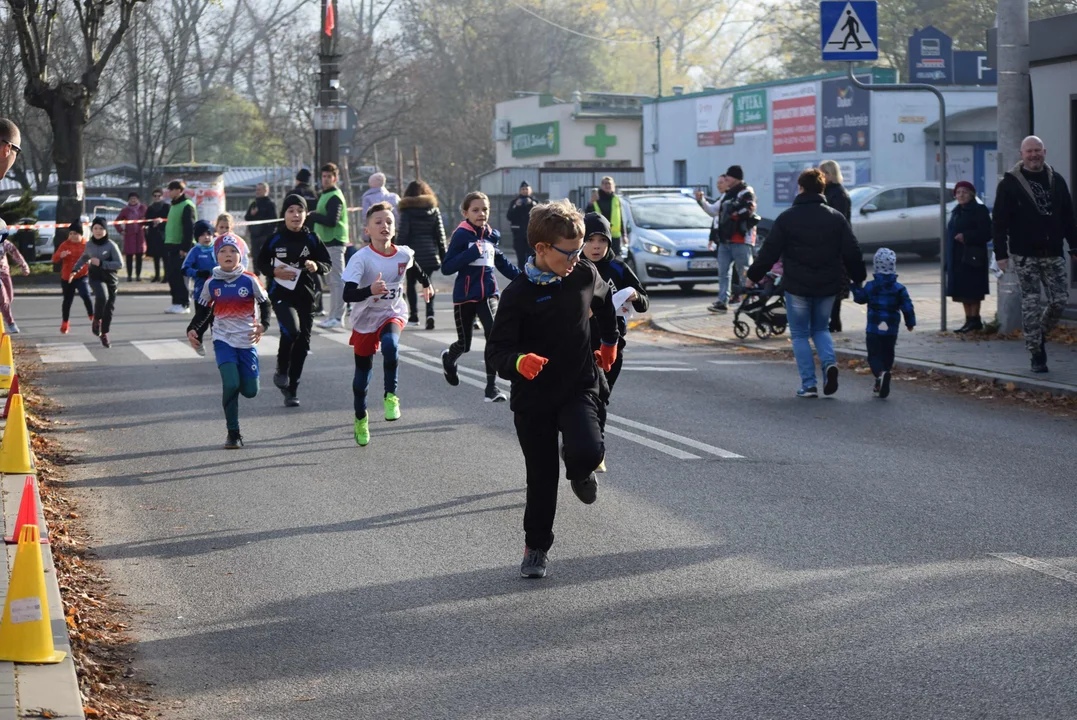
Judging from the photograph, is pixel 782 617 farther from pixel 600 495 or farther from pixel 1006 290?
pixel 1006 290

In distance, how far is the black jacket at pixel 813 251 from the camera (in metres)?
12.5

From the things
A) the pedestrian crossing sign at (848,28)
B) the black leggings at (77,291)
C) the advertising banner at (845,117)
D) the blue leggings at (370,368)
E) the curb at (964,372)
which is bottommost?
the curb at (964,372)

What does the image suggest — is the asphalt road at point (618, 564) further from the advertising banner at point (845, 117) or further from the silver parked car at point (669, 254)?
the advertising banner at point (845, 117)

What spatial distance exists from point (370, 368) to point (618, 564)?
4109 millimetres

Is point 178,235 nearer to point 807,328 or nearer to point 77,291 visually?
point 77,291

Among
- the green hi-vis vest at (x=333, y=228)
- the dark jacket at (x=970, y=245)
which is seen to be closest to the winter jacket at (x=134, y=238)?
the green hi-vis vest at (x=333, y=228)

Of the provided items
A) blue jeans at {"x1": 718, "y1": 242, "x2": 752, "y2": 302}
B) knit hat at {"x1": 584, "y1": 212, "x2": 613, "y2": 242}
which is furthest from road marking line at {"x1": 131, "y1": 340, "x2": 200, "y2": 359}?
knit hat at {"x1": 584, "y1": 212, "x2": 613, "y2": 242}

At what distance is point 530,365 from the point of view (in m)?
6.31

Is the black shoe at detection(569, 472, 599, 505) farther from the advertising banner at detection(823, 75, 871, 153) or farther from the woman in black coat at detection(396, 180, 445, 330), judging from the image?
the advertising banner at detection(823, 75, 871, 153)

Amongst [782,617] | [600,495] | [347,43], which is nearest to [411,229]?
[600,495]

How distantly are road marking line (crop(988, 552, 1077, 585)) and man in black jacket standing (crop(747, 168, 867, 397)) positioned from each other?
5575mm

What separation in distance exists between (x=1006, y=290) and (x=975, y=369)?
2592 millimetres

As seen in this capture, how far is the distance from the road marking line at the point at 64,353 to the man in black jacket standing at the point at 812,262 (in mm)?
8050

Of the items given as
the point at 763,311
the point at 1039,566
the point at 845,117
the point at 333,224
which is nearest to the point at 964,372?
the point at 763,311
